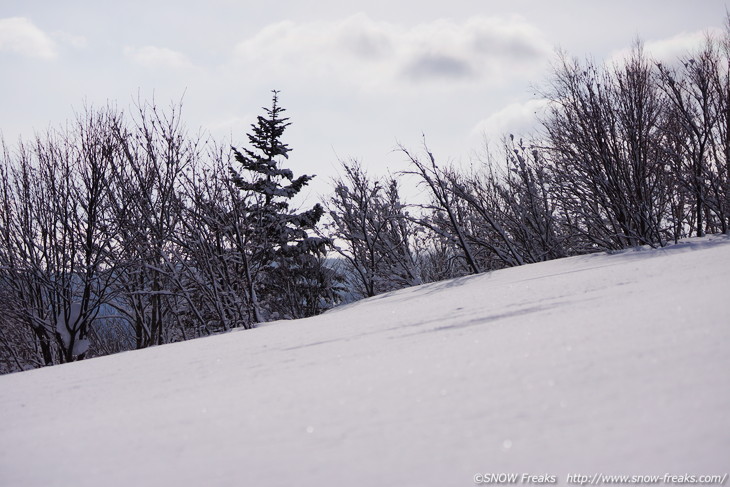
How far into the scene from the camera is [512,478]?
109 centimetres

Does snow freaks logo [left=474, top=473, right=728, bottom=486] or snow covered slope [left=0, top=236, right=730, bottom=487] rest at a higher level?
snow covered slope [left=0, top=236, right=730, bottom=487]

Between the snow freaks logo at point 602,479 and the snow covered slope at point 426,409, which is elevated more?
the snow covered slope at point 426,409

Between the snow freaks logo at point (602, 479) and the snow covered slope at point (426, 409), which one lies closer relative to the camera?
the snow freaks logo at point (602, 479)

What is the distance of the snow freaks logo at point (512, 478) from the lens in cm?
107

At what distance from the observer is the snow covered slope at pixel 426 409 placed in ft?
3.78

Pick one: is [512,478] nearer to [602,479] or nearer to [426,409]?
[602,479]

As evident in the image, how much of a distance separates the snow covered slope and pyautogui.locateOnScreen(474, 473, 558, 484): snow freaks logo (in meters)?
0.01

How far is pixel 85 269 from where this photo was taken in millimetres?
9914

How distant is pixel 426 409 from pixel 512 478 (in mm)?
431

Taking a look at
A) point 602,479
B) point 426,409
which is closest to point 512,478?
point 602,479

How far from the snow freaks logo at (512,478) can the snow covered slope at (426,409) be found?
14 millimetres

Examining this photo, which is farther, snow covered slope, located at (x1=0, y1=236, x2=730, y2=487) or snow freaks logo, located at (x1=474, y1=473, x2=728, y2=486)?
snow covered slope, located at (x1=0, y1=236, x2=730, y2=487)

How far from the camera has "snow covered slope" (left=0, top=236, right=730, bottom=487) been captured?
1.15 m

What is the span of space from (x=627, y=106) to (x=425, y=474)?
895cm
